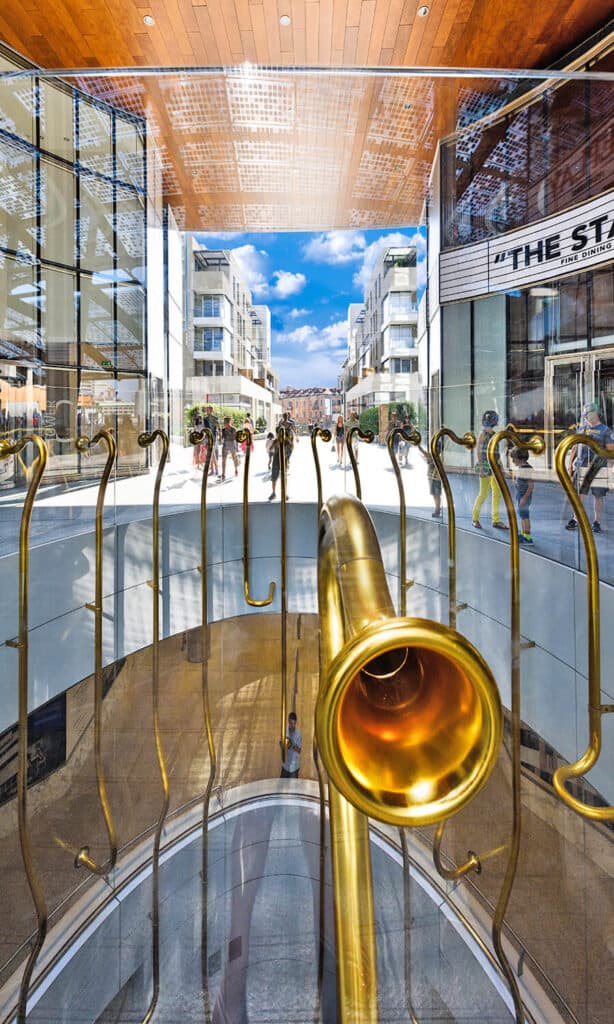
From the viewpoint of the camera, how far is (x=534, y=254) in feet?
8.57

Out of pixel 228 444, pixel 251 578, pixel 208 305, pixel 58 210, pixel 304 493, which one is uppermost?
pixel 58 210

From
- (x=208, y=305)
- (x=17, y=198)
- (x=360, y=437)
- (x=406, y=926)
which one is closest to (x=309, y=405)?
(x=360, y=437)

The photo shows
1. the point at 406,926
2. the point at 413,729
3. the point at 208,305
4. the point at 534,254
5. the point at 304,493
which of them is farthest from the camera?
the point at 534,254

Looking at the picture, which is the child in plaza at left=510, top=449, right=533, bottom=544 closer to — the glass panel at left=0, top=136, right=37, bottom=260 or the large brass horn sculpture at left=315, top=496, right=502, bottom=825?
→ the large brass horn sculpture at left=315, top=496, right=502, bottom=825

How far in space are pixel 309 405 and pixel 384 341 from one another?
1.34 feet

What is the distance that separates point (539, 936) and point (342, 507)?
119 cm

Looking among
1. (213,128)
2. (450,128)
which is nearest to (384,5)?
(450,128)

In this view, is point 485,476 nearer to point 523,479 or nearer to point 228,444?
point 523,479

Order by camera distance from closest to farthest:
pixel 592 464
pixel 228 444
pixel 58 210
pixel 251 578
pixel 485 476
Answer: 1. pixel 592 464
2. pixel 485 476
3. pixel 228 444
4. pixel 251 578
5. pixel 58 210

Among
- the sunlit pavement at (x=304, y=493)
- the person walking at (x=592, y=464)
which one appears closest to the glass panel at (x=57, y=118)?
the sunlit pavement at (x=304, y=493)

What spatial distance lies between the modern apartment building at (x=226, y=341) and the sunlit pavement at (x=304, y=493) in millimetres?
→ 207

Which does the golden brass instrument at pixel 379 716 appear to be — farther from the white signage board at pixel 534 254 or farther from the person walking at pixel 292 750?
the white signage board at pixel 534 254

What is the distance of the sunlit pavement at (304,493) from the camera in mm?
1681

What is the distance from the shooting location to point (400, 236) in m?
1.91
